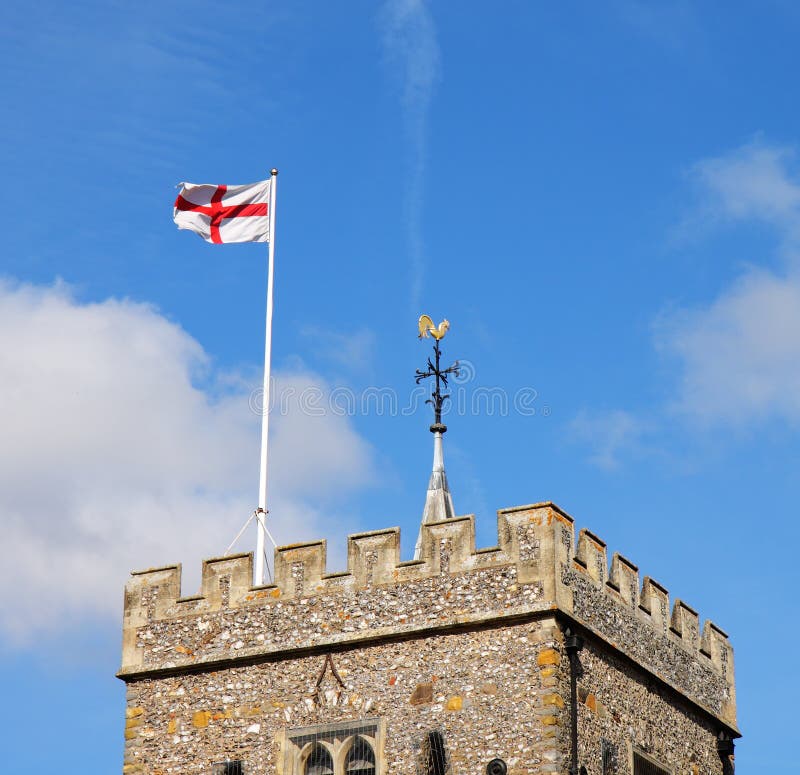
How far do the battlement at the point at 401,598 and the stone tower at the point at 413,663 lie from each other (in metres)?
0.03

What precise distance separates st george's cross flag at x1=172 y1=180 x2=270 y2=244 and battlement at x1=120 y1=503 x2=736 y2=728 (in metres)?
7.90

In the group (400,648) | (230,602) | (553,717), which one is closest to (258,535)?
(230,602)

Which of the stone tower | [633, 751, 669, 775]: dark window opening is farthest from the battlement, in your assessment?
[633, 751, 669, 775]: dark window opening

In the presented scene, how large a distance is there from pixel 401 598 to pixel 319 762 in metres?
2.84

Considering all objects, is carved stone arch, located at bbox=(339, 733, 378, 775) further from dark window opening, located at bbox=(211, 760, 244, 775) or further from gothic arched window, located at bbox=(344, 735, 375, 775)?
dark window opening, located at bbox=(211, 760, 244, 775)

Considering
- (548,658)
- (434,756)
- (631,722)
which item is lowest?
(434,756)

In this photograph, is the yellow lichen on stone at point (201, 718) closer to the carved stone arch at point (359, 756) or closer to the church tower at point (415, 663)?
the church tower at point (415, 663)

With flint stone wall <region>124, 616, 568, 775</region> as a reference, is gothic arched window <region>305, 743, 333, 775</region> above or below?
below

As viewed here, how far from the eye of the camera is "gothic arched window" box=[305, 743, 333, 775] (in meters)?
33.4

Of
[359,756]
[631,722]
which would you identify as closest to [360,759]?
[359,756]

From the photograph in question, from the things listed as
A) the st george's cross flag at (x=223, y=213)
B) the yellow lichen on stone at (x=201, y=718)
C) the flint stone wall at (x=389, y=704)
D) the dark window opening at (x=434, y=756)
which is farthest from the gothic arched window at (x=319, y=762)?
the st george's cross flag at (x=223, y=213)

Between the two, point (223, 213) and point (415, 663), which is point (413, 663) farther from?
point (223, 213)

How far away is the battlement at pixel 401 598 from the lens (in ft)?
110

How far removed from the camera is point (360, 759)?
33.2 m
